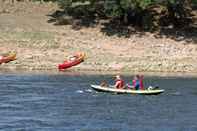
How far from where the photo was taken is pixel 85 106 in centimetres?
5516

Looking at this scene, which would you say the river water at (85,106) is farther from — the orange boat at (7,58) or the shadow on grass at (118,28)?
the shadow on grass at (118,28)

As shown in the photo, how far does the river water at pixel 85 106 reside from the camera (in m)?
47.4

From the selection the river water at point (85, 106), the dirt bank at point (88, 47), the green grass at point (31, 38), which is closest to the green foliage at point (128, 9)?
the dirt bank at point (88, 47)

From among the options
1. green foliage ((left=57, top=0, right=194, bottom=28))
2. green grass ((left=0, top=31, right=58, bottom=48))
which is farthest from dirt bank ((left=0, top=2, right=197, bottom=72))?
green foliage ((left=57, top=0, right=194, bottom=28))

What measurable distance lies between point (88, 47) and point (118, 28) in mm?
7250

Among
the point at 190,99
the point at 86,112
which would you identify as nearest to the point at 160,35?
the point at 190,99

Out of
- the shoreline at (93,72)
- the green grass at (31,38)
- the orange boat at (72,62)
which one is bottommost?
the shoreline at (93,72)

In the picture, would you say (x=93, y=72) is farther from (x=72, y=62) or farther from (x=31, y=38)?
(x=31, y=38)

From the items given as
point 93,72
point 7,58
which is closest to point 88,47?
point 93,72

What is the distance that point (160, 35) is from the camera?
290ft

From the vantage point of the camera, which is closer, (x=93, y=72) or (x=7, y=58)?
(x=93, y=72)

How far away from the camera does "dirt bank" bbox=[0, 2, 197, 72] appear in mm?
79188

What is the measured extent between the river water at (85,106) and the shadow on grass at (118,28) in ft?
50.8

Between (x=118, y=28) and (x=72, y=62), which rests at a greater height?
(x=118, y=28)
